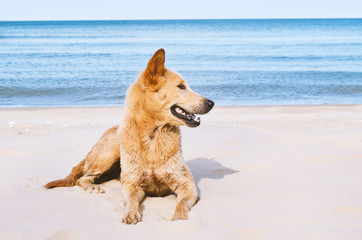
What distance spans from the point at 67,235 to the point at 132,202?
835mm

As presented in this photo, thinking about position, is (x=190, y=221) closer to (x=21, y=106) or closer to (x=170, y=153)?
(x=170, y=153)

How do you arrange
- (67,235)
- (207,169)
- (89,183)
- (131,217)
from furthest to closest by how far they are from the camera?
1. (207,169)
2. (89,183)
3. (131,217)
4. (67,235)

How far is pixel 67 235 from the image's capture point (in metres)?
3.45

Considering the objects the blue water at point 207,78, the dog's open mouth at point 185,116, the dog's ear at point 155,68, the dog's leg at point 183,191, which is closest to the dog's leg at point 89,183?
the dog's leg at point 183,191

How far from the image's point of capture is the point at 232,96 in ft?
49.3

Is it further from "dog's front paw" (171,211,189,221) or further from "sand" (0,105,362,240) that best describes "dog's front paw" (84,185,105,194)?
"dog's front paw" (171,211,189,221)

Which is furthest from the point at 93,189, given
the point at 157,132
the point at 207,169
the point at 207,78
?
the point at 207,78

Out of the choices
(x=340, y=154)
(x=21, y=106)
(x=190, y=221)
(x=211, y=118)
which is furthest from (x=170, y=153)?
(x=21, y=106)

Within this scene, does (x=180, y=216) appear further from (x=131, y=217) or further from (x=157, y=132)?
(x=157, y=132)

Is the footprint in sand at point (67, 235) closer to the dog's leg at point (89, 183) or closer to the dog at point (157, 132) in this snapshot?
the dog at point (157, 132)

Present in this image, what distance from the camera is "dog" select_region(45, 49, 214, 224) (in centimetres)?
436

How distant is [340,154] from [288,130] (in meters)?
2.17

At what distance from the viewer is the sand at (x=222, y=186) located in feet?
11.9

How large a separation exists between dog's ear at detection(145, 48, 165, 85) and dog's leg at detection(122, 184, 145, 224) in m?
1.13
